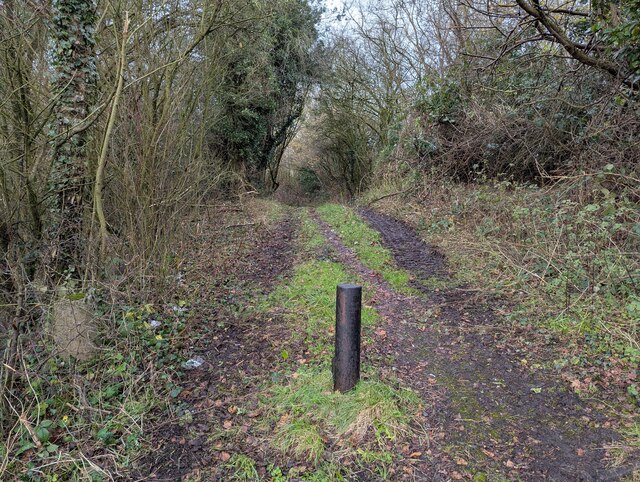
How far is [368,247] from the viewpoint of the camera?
7.26m

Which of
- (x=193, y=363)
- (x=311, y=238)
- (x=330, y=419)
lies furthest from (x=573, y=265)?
(x=311, y=238)

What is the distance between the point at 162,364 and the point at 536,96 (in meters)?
7.74

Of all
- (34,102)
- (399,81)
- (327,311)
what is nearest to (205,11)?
(34,102)

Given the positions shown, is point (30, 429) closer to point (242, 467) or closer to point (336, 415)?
point (242, 467)

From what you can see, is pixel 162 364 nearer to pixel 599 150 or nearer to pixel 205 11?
pixel 205 11

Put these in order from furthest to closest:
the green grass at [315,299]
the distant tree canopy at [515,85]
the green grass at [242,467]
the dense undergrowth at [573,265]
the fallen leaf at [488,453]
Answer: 1. the distant tree canopy at [515,85]
2. the green grass at [315,299]
3. the dense undergrowth at [573,265]
4. the fallen leaf at [488,453]
5. the green grass at [242,467]

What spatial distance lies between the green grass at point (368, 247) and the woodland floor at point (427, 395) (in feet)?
0.75

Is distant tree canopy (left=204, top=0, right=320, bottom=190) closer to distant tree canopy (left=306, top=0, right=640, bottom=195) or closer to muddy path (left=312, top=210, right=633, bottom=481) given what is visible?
distant tree canopy (left=306, top=0, right=640, bottom=195)

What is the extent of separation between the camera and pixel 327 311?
452cm

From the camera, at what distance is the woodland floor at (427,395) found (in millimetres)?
2412

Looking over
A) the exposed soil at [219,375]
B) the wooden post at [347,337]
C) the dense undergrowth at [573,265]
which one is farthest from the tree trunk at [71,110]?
the dense undergrowth at [573,265]

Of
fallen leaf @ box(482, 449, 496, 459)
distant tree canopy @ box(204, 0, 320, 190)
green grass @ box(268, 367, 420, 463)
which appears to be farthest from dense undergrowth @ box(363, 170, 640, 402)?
distant tree canopy @ box(204, 0, 320, 190)

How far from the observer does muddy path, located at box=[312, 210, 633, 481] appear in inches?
93.9

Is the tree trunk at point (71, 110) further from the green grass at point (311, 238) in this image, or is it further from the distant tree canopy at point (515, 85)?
the distant tree canopy at point (515, 85)
